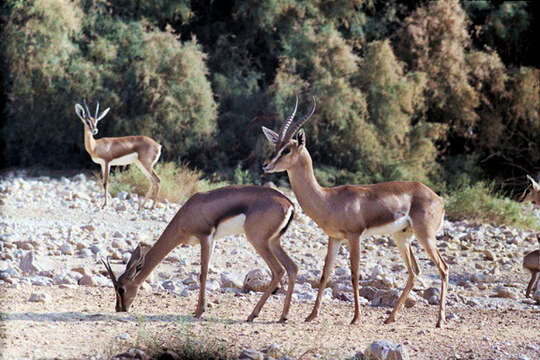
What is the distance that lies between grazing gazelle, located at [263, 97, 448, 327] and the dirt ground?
33cm

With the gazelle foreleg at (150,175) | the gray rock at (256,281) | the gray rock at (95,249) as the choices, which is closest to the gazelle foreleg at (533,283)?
the gray rock at (256,281)

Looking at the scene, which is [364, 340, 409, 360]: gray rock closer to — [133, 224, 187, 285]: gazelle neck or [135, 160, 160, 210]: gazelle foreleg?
[133, 224, 187, 285]: gazelle neck

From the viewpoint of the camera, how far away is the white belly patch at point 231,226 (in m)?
6.21

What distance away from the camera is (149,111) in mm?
15750

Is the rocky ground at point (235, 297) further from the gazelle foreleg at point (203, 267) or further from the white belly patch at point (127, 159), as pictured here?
the white belly patch at point (127, 159)

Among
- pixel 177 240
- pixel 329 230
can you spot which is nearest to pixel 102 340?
pixel 177 240

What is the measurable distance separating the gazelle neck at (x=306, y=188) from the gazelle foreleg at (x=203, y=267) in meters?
0.80

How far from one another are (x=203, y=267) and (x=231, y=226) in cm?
40

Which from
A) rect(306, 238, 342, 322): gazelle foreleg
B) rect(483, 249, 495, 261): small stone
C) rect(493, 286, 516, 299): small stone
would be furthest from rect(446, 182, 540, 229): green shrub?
rect(306, 238, 342, 322): gazelle foreleg

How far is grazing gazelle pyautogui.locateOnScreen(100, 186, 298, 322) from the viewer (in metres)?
6.11

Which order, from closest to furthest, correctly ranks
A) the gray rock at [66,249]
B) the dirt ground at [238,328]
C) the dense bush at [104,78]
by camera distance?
the dirt ground at [238,328] < the gray rock at [66,249] < the dense bush at [104,78]

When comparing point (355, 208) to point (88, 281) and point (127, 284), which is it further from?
point (88, 281)

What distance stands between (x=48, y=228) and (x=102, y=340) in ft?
Result: 15.5

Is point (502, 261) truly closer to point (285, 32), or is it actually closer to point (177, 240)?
point (177, 240)
